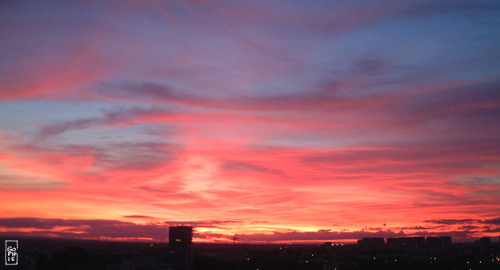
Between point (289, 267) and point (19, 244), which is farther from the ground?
point (19, 244)

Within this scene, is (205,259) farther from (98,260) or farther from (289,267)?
(98,260)

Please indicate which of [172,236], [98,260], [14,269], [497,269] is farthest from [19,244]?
[497,269]

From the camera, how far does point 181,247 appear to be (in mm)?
101062

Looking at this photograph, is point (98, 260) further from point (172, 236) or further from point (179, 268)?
point (172, 236)

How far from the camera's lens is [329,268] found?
95.8 meters

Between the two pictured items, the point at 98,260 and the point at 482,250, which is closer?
the point at 98,260

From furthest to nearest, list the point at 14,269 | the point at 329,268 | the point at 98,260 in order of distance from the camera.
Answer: the point at 329,268 → the point at 98,260 → the point at 14,269

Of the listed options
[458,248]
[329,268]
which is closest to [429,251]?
[458,248]

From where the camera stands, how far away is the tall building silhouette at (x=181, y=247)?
93.9 m

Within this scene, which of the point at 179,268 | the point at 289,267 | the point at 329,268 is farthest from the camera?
the point at 289,267

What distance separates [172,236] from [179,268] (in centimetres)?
1804

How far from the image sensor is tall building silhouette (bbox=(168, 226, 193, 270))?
308 ft

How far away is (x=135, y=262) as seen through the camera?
233ft

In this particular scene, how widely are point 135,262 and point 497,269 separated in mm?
65871
